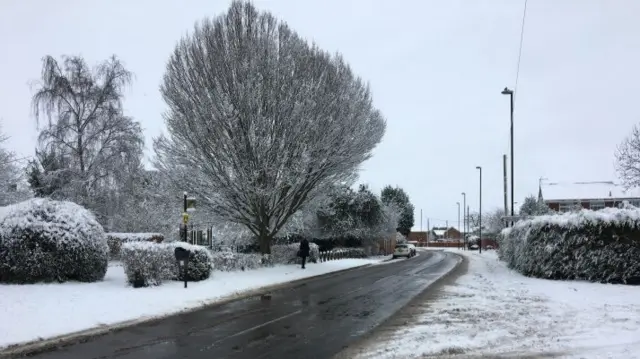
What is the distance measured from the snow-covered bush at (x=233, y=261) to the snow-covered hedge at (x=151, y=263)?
10.7 ft

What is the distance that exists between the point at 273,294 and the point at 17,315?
26.3ft

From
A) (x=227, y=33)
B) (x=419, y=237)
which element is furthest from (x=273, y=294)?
(x=419, y=237)

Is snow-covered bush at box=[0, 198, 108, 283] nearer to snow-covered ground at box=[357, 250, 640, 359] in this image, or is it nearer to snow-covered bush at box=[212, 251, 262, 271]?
snow-covered bush at box=[212, 251, 262, 271]

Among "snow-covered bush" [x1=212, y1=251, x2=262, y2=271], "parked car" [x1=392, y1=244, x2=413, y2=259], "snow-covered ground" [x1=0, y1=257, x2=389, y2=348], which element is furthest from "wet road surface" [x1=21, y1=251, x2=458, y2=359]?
"parked car" [x1=392, y1=244, x2=413, y2=259]

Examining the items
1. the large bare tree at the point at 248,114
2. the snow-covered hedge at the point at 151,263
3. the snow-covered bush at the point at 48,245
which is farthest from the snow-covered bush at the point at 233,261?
the snow-covered bush at the point at 48,245

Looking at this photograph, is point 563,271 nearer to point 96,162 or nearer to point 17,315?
point 17,315

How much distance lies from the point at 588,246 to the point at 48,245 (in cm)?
1682

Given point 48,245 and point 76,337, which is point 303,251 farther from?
point 76,337

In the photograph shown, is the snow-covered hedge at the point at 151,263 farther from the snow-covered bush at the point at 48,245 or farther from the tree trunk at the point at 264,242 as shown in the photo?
the tree trunk at the point at 264,242

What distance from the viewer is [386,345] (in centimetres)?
888

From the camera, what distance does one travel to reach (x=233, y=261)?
22.3m

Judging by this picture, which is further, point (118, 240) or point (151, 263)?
point (118, 240)

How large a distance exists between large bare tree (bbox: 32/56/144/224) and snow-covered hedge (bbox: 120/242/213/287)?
18002mm

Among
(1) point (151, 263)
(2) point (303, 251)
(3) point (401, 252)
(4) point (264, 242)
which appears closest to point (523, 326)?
(1) point (151, 263)
